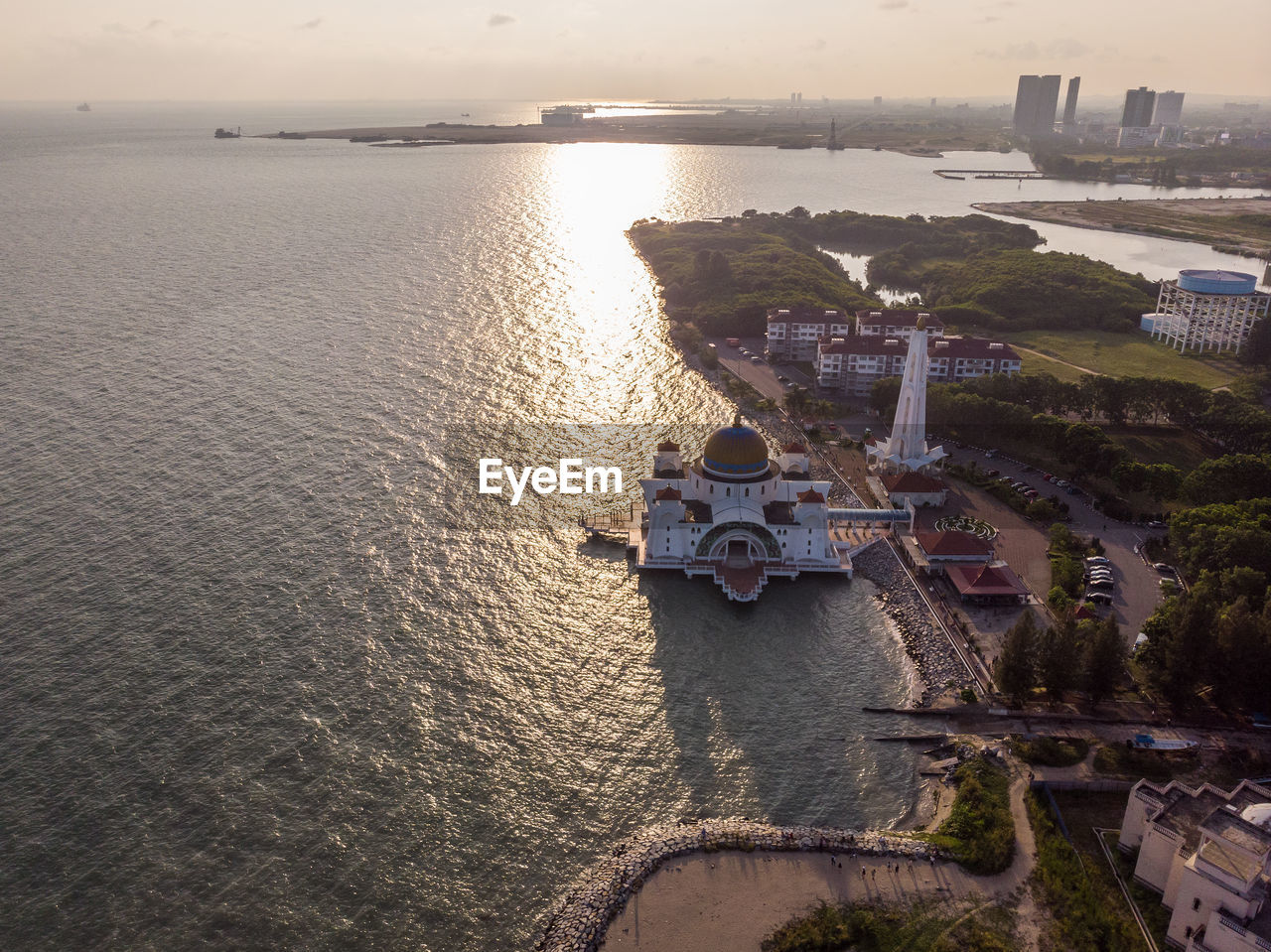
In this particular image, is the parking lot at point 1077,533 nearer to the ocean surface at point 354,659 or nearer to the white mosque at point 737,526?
the ocean surface at point 354,659

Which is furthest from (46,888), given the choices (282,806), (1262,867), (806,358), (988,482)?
(806,358)

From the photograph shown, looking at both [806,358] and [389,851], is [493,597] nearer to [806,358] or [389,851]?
[389,851]

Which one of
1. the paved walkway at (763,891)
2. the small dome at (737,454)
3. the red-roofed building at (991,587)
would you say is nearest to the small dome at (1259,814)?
the paved walkway at (763,891)

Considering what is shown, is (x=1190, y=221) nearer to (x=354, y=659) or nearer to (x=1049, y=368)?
(x=1049, y=368)

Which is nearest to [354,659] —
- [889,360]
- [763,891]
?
[763,891]

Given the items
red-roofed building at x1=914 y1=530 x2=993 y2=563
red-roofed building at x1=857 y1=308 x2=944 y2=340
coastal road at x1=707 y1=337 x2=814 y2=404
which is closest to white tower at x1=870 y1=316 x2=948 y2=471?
red-roofed building at x1=914 y1=530 x2=993 y2=563
